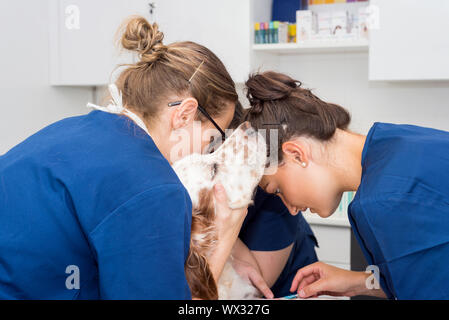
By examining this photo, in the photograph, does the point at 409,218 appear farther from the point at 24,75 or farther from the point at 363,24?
the point at 24,75

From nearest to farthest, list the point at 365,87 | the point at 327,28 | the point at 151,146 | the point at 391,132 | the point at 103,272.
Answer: the point at 103,272
the point at 151,146
the point at 391,132
the point at 327,28
the point at 365,87

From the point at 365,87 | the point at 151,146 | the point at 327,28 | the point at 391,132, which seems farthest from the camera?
the point at 365,87

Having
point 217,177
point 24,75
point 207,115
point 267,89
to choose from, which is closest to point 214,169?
point 217,177

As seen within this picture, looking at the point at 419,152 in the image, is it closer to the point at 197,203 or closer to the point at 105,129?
the point at 197,203

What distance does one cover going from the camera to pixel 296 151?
1230 mm

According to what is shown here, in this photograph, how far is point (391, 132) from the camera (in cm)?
109

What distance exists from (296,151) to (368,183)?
0.96ft

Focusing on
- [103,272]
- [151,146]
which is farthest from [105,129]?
[103,272]

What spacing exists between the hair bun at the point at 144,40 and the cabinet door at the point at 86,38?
1454mm

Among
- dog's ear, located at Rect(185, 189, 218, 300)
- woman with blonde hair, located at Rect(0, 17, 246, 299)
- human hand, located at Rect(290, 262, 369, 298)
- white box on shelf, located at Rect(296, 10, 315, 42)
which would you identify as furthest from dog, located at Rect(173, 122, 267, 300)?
white box on shelf, located at Rect(296, 10, 315, 42)

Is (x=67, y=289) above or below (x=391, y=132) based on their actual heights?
below

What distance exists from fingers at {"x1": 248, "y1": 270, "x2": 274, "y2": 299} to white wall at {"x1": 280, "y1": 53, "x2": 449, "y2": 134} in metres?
1.34

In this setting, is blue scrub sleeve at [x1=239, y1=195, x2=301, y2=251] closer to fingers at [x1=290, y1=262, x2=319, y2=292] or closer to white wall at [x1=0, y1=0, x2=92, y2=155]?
fingers at [x1=290, y1=262, x2=319, y2=292]

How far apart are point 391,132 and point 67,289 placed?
752 millimetres
